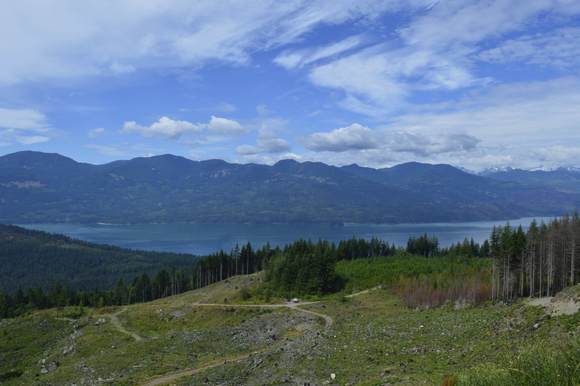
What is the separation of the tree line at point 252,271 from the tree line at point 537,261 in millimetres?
36335

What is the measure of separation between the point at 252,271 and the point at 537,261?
79.3 metres

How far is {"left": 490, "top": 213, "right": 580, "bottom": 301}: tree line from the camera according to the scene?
6128 centimetres

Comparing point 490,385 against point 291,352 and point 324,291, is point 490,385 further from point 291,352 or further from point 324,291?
point 324,291

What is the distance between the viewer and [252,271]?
5027 inches

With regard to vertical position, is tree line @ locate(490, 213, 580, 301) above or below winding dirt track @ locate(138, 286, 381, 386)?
above

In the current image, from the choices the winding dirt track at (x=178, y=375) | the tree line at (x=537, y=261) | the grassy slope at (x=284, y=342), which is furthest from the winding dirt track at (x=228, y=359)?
the tree line at (x=537, y=261)

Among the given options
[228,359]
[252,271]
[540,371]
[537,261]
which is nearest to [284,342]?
[228,359]

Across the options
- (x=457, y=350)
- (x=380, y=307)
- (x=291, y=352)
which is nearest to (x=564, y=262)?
(x=380, y=307)

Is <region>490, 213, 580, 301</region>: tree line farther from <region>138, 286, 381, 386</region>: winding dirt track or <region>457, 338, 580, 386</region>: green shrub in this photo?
<region>457, 338, 580, 386</region>: green shrub

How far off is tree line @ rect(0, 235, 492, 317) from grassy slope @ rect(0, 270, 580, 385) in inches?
352

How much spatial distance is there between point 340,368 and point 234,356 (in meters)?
19.2

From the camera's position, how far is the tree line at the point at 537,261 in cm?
6128

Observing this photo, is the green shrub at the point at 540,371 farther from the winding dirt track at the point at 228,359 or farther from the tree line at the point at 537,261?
the tree line at the point at 537,261

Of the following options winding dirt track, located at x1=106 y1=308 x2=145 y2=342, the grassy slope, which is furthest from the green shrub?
winding dirt track, located at x1=106 y1=308 x2=145 y2=342
